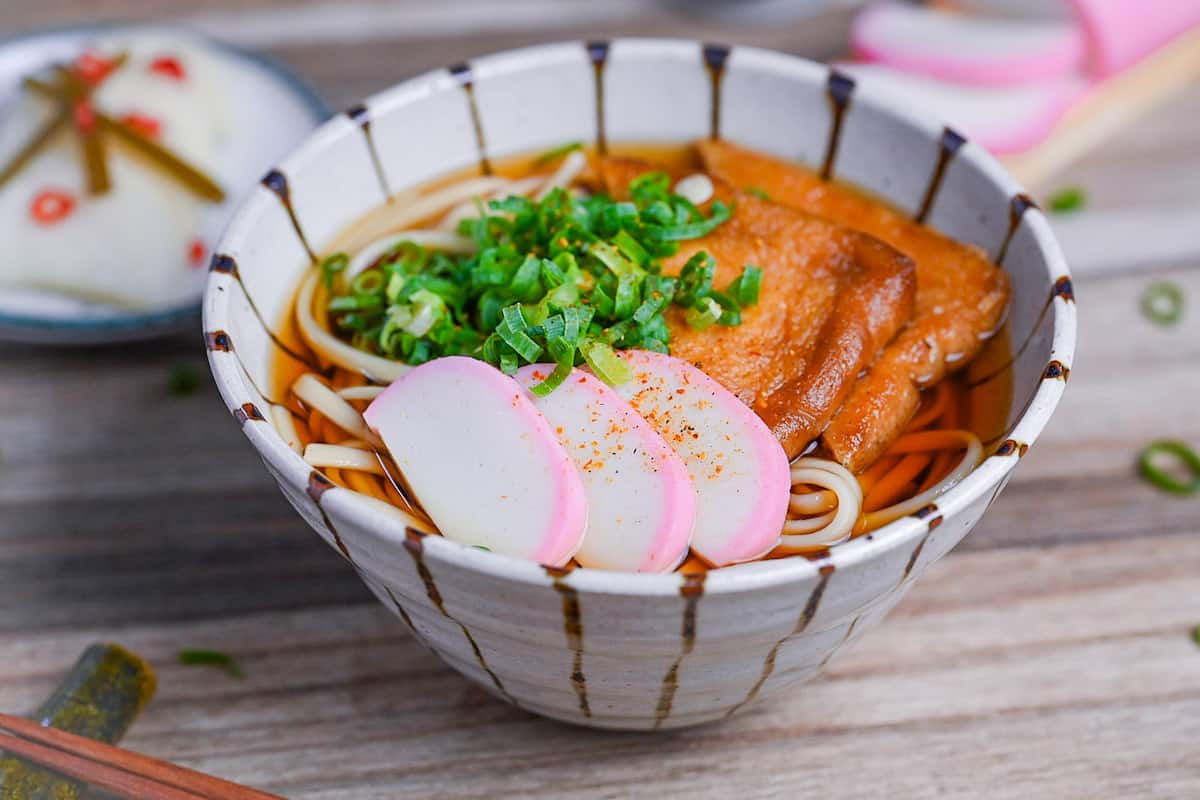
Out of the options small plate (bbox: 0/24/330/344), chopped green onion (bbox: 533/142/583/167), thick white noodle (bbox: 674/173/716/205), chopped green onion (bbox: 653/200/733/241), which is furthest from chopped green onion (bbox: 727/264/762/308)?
small plate (bbox: 0/24/330/344)

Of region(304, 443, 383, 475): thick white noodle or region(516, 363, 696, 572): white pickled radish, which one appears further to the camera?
region(304, 443, 383, 475): thick white noodle

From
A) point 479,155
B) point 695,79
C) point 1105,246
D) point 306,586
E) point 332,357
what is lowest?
point 306,586

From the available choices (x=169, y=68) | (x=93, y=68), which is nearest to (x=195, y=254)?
(x=169, y=68)

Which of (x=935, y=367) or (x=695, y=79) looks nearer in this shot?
(x=935, y=367)

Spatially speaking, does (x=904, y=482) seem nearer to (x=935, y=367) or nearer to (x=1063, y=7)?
(x=935, y=367)

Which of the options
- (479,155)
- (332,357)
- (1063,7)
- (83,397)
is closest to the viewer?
(332,357)

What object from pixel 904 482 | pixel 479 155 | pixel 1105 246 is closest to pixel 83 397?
pixel 479 155

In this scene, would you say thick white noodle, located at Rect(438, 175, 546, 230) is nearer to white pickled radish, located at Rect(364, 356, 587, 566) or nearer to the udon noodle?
the udon noodle
